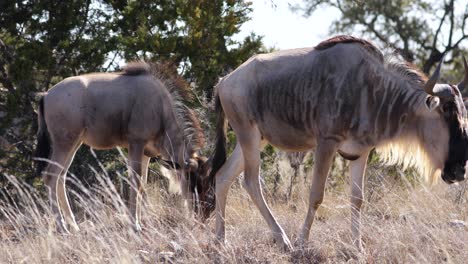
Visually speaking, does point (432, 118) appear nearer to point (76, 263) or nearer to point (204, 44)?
point (76, 263)

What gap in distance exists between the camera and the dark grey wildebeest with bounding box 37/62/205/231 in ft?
28.9

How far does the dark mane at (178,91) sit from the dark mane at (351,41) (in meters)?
2.42

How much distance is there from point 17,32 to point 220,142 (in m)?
4.20

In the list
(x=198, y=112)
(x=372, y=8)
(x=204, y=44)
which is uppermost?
(x=204, y=44)

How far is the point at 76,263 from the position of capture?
18.7 ft

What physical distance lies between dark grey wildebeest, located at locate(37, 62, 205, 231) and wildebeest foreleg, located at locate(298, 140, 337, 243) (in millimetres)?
2338

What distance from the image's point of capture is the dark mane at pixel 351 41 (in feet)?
21.5

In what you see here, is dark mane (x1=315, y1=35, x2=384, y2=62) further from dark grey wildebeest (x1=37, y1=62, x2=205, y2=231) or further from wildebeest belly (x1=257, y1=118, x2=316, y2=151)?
dark grey wildebeest (x1=37, y1=62, x2=205, y2=231)

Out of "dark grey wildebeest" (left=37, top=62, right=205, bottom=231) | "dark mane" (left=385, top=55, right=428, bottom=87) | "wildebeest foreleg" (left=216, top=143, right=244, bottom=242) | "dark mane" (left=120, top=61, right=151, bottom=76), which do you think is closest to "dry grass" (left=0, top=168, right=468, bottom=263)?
"wildebeest foreleg" (left=216, top=143, right=244, bottom=242)

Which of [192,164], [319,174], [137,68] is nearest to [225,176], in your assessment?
[319,174]

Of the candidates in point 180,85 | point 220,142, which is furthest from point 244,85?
point 180,85

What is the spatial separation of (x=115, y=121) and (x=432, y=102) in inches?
150

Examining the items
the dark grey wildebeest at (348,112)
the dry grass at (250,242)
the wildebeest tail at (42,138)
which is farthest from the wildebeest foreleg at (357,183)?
the wildebeest tail at (42,138)

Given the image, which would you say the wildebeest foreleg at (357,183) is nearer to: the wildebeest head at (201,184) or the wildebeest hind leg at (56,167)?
the wildebeest head at (201,184)
